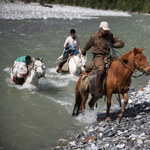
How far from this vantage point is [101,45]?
6145 millimetres

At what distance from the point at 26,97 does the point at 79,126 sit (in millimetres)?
2974

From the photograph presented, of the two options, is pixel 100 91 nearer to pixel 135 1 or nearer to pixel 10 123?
pixel 10 123

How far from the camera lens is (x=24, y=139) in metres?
6.05

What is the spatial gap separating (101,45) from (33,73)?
12.0 ft

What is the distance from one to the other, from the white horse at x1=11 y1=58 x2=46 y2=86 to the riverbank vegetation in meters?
55.1

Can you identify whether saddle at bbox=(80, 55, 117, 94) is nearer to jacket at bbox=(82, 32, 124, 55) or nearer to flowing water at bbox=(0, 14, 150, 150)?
jacket at bbox=(82, 32, 124, 55)

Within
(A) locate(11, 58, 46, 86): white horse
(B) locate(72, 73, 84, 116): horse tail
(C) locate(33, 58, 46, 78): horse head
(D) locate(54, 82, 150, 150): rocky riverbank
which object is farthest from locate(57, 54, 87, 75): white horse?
(D) locate(54, 82, 150, 150): rocky riverbank

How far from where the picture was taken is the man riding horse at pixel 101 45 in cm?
598

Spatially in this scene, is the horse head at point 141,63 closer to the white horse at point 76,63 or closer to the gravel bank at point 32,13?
the white horse at point 76,63

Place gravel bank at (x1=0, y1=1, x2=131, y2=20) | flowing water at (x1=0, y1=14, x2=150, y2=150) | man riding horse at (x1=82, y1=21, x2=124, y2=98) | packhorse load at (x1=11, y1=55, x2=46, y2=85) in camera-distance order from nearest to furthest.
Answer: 1. man riding horse at (x1=82, y1=21, x2=124, y2=98)
2. flowing water at (x1=0, y1=14, x2=150, y2=150)
3. packhorse load at (x1=11, y1=55, x2=46, y2=85)
4. gravel bank at (x1=0, y1=1, x2=131, y2=20)

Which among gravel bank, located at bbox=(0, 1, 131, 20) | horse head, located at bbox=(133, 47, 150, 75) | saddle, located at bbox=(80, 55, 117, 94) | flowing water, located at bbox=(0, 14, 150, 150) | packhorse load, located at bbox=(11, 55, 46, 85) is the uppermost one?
gravel bank, located at bbox=(0, 1, 131, 20)

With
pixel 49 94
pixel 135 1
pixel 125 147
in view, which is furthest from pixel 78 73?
pixel 135 1

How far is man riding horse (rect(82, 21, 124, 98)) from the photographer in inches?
236

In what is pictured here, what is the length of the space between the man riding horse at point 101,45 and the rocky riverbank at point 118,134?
95 centimetres
